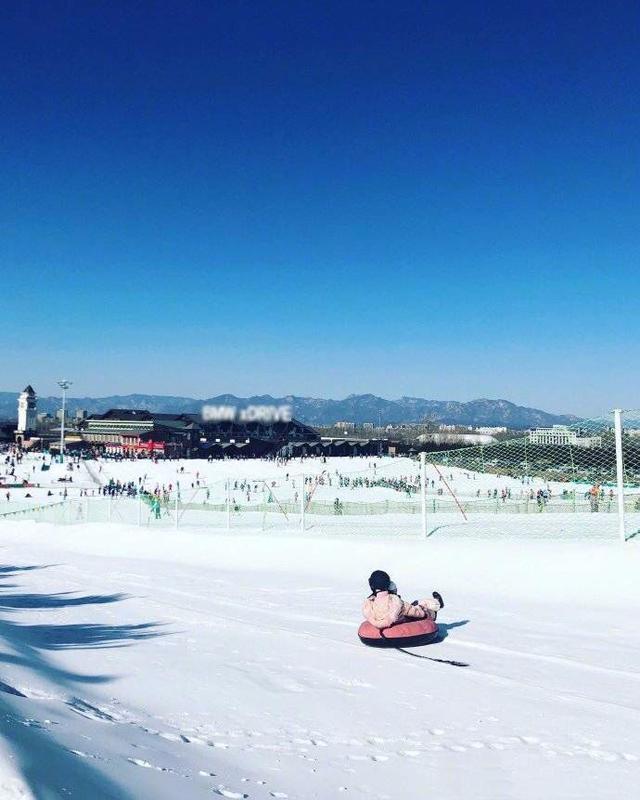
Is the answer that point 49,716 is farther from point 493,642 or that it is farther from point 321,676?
point 493,642

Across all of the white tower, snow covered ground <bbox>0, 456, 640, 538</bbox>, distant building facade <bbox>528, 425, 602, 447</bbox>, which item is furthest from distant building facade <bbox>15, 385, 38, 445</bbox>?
distant building facade <bbox>528, 425, 602, 447</bbox>

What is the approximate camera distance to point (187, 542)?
16203 mm

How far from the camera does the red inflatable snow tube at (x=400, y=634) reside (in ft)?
21.5

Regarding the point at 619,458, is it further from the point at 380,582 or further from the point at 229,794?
the point at 229,794

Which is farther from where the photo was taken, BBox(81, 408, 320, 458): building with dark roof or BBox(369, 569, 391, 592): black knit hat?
BBox(81, 408, 320, 458): building with dark roof

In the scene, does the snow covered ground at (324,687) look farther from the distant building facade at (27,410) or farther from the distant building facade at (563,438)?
the distant building facade at (27,410)

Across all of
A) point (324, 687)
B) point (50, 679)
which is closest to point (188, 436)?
point (324, 687)

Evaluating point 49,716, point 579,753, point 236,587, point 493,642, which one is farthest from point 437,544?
point 49,716

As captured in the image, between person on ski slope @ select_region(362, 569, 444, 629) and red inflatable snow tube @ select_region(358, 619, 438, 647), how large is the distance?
1.8 inches

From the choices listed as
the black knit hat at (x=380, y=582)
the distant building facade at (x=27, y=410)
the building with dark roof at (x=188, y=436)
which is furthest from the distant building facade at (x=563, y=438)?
the distant building facade at (x=27, y=410)

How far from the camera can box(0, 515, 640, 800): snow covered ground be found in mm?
3135

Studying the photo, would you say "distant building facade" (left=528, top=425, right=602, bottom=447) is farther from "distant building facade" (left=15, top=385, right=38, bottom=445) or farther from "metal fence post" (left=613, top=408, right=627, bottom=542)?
"distant building facade" (left=15, top=385, right=38, bottom=445)

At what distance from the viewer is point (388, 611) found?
6625mm

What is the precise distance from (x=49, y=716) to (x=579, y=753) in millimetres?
2758
